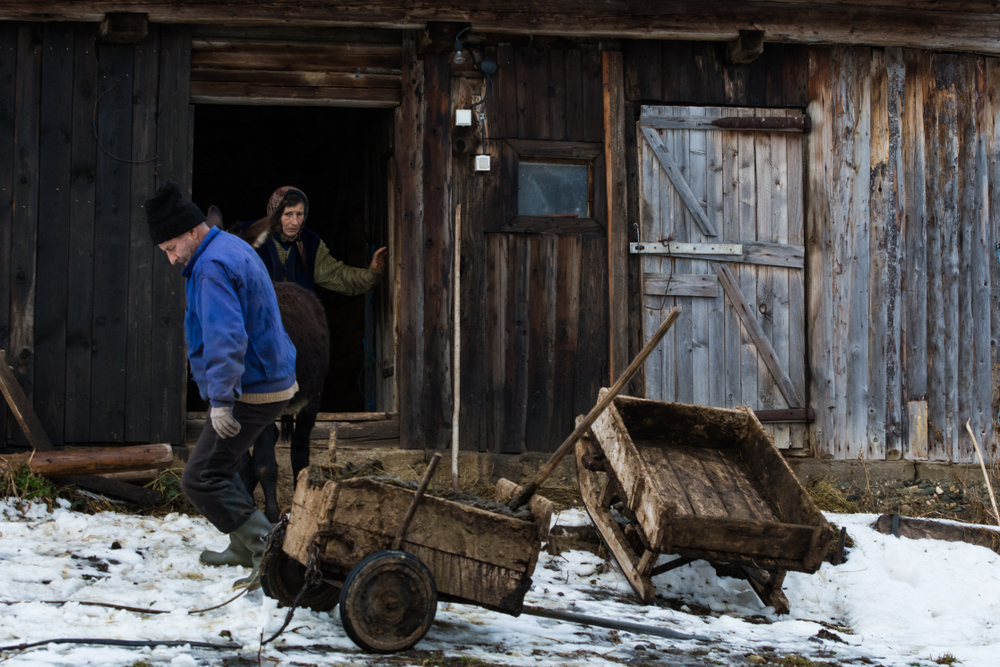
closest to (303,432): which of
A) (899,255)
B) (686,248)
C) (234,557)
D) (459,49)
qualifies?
(234,557)

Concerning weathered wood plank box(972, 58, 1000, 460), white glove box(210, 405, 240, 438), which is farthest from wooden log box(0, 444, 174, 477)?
weathered wood plank box(972, 58, 1000, 460)

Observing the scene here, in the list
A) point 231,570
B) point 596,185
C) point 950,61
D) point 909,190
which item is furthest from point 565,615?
point 950,61

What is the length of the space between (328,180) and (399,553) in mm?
7341

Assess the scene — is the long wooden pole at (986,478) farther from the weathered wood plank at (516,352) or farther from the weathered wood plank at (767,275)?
the weathered wood plank at (516,352)

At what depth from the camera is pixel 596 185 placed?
6902 mm

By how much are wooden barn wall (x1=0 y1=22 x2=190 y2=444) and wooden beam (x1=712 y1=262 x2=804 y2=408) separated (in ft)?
12.7

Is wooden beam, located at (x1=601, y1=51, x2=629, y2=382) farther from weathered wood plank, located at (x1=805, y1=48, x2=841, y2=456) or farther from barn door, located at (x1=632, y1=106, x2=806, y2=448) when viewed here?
weathered wood plank, located at (x1=805, y1=48, x2=841, y2=456)

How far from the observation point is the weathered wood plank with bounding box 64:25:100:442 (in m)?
6.15

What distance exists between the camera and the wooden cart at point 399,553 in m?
3.43

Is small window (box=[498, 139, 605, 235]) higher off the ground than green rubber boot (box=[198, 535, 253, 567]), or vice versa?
small window (box=[498, 139, 605, 235])

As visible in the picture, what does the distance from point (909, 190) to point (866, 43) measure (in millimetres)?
1161

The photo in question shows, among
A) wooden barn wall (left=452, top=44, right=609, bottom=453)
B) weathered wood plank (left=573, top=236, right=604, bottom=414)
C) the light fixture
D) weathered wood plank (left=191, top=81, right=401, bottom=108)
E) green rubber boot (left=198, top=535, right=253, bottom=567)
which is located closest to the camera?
green rubber boot (left=198, top=535, right=253, bottom=567)

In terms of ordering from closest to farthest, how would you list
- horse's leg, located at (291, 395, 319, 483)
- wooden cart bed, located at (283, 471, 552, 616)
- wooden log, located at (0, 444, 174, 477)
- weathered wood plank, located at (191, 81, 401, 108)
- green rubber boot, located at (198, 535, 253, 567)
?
wooden cart bed, located at (283, 471, 552, 616) < green rubber boot, located at (198, 535, 253, 567) < horse's leg, located at (291, 395, 319, 483) < wooden log, located at (0, 444, 174, 477) < weathered wood plank, located at (191, 81, 401, 108)

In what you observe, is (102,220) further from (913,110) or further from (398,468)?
(913,110)
